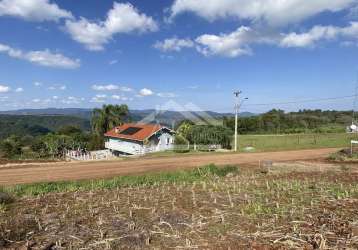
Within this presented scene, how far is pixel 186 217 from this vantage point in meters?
9.66

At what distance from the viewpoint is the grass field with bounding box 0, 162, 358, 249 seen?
7.74 m

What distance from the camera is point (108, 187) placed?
15.6 meters

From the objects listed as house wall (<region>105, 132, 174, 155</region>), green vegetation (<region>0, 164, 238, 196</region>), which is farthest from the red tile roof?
green vegetation (<region>0, 164, 238, 196</region>)

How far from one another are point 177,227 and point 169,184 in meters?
7.20

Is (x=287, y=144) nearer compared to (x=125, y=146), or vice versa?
(x=287, y=144)

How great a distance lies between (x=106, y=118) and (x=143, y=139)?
2313cm

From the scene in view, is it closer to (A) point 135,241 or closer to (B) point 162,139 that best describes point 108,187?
(A) point 135,241

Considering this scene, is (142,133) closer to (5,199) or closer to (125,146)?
(125,146)

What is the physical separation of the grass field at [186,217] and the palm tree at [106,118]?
163ft

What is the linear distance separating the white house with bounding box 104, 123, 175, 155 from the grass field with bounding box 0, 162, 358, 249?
95.1 ft

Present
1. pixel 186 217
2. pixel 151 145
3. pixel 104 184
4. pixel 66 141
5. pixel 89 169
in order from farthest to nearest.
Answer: pixel 66 141 < pixel 151 145 < pixel 89 169 < pixel 104 184 < pixel 186 217

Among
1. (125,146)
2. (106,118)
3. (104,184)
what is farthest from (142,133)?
(104,184)

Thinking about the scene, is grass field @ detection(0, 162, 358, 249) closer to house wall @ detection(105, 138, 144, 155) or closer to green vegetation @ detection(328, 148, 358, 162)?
green vegetation @ detection(328, 148, 358, 162)

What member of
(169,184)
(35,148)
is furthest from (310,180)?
(35,148)
